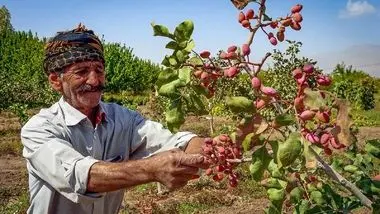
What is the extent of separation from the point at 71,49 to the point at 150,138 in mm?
627

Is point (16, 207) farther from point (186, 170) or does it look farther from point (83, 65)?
point (186, 170)

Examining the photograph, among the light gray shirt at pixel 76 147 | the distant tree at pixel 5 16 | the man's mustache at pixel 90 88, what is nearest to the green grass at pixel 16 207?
the light gray shirt at pixel 76 147

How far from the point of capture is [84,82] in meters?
2.81

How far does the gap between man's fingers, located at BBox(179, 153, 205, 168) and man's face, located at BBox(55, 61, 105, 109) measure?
1.17 m

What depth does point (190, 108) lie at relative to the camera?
170 centimetres

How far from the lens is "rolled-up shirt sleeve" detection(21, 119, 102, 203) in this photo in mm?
2158

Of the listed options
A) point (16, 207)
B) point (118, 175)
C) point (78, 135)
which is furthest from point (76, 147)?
point (16, 207)

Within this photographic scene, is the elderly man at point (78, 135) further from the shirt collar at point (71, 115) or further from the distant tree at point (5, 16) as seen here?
the distant tree at point (5, 16)

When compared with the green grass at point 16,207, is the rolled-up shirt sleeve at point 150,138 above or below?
above

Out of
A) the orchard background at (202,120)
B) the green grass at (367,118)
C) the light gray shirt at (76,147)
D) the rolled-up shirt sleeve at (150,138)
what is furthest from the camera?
the green grass at (367,118)

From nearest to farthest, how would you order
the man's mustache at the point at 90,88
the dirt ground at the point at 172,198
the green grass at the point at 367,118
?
the man's mustache at the point at 90,88 → the dirt ground at the point at 172,198 → the green grass at the point at 367,118

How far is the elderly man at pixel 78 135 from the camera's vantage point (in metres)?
2.35

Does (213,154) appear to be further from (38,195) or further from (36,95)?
(36,95)

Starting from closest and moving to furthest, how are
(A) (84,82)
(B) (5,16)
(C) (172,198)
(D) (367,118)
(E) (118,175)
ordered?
(E) (118,175), (A) (84,82), (C) (172,198), (D) (367,118), (B) (5,16)
